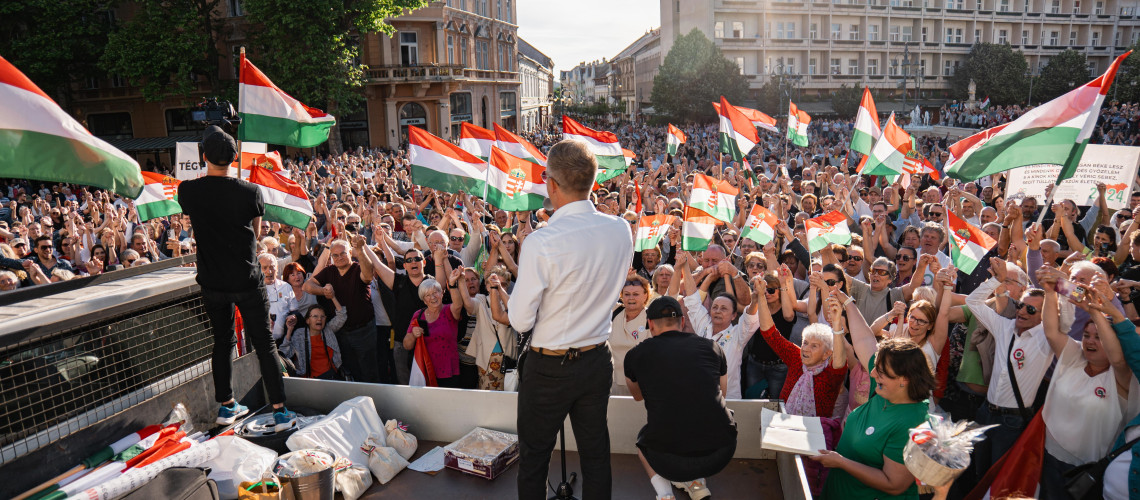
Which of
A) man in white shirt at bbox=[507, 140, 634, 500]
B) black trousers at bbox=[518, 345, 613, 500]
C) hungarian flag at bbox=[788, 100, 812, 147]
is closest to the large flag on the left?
man in white shirt at bbox=[507, 140, 634, 500]

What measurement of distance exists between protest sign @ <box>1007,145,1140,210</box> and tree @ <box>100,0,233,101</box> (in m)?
32.0

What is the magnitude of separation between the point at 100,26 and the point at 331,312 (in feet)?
116

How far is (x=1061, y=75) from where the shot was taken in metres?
60.8

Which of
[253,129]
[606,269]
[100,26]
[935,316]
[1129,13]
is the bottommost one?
[935,316]

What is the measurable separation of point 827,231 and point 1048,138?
217cm

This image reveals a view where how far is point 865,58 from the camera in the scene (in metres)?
65.0

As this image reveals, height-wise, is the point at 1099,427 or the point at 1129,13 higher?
the point at 1129,13

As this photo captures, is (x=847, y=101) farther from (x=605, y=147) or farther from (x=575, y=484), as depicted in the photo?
(x=575, y=484)

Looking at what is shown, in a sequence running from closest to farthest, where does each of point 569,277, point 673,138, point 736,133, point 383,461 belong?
point 569,277 → point 383,461 → point 736,133 → point 673,138

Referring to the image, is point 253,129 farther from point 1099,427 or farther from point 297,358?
point 1099,427

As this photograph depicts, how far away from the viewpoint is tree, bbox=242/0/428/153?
29.4m

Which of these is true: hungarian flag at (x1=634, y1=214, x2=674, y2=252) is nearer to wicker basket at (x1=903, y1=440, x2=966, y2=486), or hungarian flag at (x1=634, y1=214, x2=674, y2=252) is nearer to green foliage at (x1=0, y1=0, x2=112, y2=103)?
wicker basket at (x1=903, y1=440, x2=966, y2=486)

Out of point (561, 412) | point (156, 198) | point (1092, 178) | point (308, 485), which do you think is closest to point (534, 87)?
point (156, 198)

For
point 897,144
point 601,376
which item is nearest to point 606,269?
point 601,376
